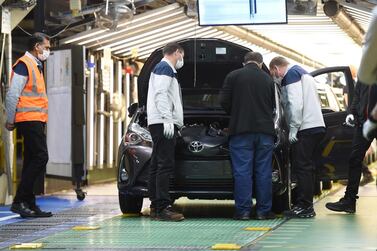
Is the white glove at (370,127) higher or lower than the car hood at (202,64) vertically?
lower

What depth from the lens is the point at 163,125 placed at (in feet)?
29.1

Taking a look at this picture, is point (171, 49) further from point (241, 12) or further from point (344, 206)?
point (241, 12)

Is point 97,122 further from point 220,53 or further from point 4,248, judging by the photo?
point 4,248

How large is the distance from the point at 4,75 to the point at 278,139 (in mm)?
3931

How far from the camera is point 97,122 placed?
51.8 ft

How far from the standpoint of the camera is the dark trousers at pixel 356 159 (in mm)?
9312

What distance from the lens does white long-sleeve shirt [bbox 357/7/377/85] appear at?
13.1 feet

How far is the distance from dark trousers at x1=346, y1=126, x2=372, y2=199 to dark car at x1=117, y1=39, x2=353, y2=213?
2.43 ft

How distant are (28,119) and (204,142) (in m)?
1.93

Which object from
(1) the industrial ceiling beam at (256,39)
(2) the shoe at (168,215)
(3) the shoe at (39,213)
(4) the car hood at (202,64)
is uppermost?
(1) the industrial ceiling beam at (256,39)

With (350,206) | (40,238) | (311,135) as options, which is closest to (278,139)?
(311,135)

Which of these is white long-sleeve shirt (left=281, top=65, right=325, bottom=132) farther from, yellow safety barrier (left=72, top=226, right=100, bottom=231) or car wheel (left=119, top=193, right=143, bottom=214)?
yellow safety barrier (left=72, top=226, right=100, bottom=231)

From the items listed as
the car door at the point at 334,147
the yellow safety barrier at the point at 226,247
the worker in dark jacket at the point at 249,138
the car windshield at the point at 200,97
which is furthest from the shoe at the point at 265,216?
the yellow safety barrier at the point at 226,247

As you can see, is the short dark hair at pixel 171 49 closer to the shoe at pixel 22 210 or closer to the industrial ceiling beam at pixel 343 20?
the shoe at pixel 22 210
